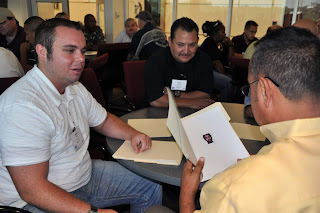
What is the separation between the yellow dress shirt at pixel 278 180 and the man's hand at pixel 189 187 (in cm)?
28

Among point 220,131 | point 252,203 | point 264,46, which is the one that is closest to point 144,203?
point 220,131

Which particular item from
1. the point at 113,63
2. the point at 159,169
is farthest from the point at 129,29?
the point at 159,169

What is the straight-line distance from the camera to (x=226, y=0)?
25.7ft

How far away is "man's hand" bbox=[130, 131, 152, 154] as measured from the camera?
1.47 metres

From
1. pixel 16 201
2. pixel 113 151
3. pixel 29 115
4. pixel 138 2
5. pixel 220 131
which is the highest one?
pixel 138 2

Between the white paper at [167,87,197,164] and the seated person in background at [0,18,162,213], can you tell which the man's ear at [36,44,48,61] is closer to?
the seated person in background at [0,18,162,213]

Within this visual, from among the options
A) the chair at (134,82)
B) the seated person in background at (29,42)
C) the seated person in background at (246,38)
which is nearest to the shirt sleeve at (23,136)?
the chair at (134,82)

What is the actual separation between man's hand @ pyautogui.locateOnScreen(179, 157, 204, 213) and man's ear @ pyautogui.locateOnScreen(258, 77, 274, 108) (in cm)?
39

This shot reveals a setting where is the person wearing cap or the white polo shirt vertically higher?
the person wearing cap

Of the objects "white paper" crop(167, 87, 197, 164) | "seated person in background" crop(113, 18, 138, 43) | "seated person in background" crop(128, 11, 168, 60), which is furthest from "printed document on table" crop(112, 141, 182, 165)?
"seated person in background" crop(113, 18, 138, 43)

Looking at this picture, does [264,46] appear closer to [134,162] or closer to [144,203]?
[134,162]

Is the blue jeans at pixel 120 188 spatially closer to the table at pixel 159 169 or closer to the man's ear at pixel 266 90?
the table at pixel 159 169

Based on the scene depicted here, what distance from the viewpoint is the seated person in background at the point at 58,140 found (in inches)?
46.1

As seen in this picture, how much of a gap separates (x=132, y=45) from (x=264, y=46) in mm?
4059
